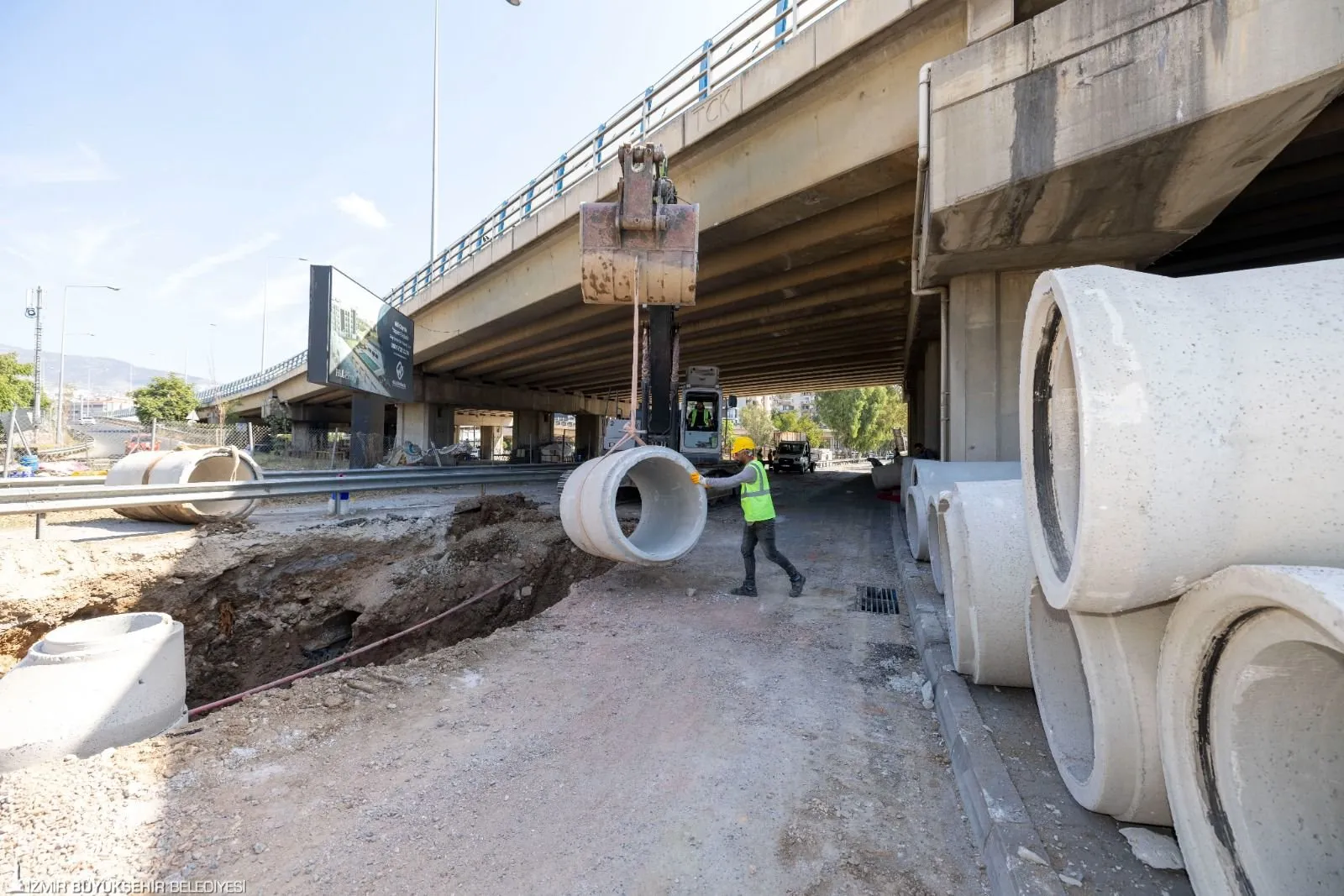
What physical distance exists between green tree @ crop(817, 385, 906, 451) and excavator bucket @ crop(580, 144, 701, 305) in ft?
119

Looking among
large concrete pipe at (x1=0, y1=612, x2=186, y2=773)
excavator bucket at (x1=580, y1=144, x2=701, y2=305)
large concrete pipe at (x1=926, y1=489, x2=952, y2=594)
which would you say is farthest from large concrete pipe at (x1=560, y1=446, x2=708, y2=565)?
large concrete pipe at (x1=0, y1=612, x2=186, y2=773)

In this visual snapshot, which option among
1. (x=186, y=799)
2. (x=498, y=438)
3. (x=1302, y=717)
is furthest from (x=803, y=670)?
(x=498, y=438)

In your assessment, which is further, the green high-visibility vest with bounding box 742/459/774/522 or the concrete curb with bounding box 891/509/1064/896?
the green high-visibility vest with bounding box 742/459/774/522

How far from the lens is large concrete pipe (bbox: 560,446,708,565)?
581 centimetres

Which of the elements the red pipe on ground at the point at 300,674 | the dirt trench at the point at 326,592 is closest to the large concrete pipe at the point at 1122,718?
the red pipe on ground at the point at 300,674

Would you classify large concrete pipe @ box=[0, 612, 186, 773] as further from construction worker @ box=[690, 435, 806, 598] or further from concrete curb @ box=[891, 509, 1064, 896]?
concrete curb @ box=[891, 509, 1064, 896]

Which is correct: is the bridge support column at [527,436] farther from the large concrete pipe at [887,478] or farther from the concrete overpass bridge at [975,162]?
the large concrete pipe at [887,478]

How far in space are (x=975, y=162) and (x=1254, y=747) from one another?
524 cm

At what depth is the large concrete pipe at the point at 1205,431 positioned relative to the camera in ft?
5.24

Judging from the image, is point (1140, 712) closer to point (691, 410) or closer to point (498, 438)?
point (691, 410)

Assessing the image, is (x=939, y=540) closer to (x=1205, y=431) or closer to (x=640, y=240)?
(x=1205, y=431)

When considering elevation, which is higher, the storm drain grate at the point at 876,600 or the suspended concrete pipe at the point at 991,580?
the suspended concrete pipe at the point at 991,580

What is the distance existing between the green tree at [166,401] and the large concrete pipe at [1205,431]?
5837cm

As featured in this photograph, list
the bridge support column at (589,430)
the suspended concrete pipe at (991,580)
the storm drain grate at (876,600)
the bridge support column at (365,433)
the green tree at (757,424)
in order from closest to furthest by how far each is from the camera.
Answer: the suspended concrete pipe at (991,580)
the storm drain grate at (876,600)
the bridge support column at (365,433)
the bridge support column at (589,430)
the green tree at (757,424)
